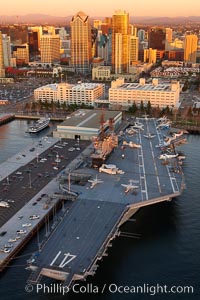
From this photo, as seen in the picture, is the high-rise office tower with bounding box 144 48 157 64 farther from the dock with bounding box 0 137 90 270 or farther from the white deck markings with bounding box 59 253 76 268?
the white deck markings with bounding box 59 253 76 268

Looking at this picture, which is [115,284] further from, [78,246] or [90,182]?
[90,182]

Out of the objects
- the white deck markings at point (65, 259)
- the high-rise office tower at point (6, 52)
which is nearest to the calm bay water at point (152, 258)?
the white deck markings at point (65, 259)

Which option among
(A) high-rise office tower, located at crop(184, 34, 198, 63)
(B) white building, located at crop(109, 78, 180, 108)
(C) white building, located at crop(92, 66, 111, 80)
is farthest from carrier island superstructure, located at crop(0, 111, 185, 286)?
(A) high-rise office tower, located at crop(184, 34, 198, 63)

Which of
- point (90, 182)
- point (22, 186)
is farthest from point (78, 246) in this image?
point (22, 186)

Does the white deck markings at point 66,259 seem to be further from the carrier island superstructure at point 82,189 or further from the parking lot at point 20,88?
the parking lot at point 20,88

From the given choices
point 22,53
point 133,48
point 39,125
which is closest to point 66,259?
point 39,125

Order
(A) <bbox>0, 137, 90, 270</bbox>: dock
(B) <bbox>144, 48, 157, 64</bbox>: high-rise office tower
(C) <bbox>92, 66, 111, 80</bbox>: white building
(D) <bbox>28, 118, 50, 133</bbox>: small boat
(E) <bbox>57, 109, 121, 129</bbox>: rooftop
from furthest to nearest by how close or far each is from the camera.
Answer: (B) <bbox>144, 48, 157, 64</bbox>: high-rise office tower → (C) <bbox>92, 66, 111, 80</bbox>: white building → (D) <bbox>28, 118, 50, 133</bbox>: small boat → (E) <bbox>57, 109, 121, 129</bbox>: rooftop → (A) <bbox>0, 137, 90, 270</bbox>: dock
